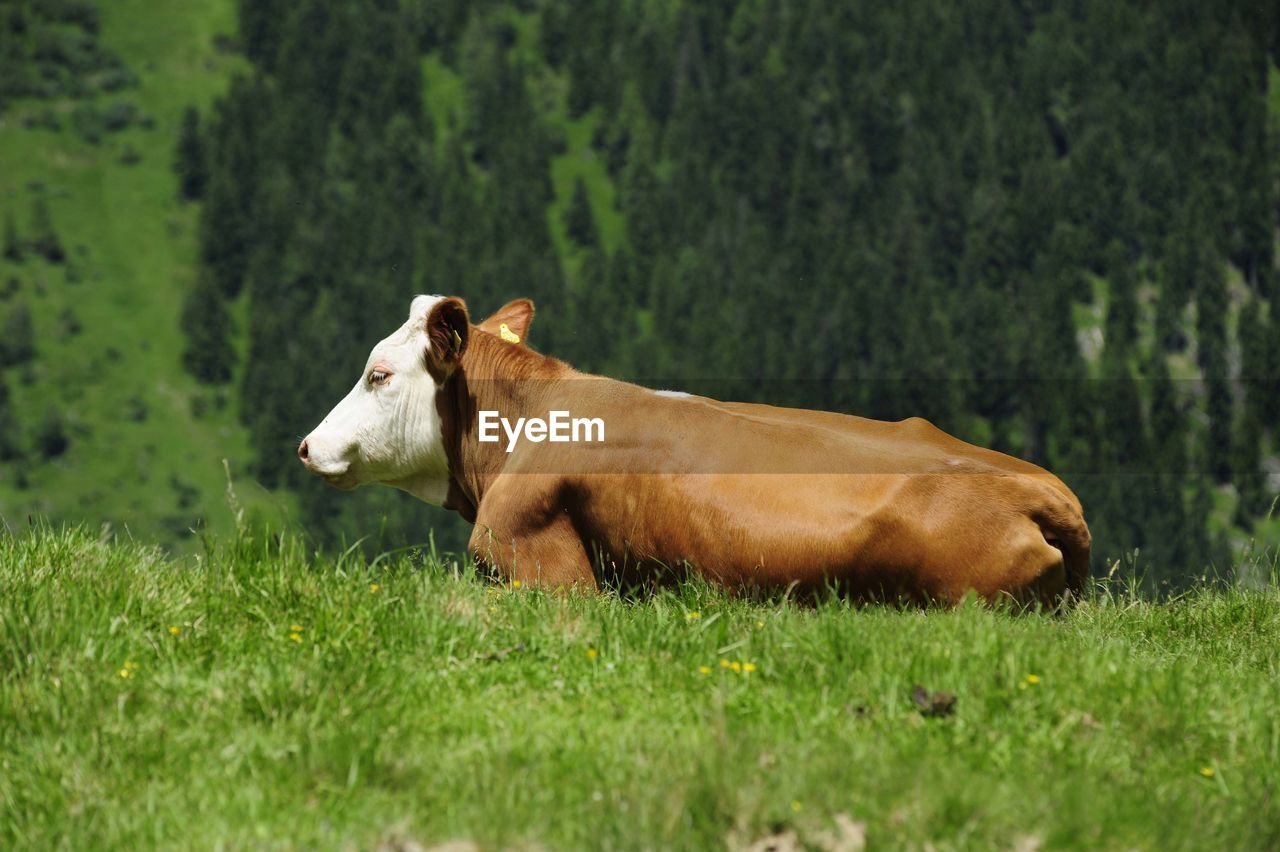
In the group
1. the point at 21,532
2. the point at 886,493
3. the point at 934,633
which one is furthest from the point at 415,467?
the point at 934,633

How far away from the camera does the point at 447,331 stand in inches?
371

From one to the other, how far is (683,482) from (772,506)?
532mm

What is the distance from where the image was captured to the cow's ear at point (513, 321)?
33.2ft

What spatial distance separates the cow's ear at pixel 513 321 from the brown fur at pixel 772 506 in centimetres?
74

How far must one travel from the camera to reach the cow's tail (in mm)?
8008

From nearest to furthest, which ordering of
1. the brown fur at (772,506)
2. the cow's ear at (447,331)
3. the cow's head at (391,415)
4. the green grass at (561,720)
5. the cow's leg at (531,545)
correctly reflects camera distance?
the green grass at (561,720) < the brown fur at (772,506) < the cow's leg at (531,545) < the cow's ear at (447,331) < the cow's head at (391,415)

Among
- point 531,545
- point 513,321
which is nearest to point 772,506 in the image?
point 531,545

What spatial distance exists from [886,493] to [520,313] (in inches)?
138

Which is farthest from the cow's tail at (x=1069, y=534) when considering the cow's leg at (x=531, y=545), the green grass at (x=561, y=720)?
the cow's leg at (x=531, y=545)

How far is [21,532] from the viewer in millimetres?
8469

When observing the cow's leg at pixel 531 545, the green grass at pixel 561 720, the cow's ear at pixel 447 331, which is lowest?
the cow's leg at pixel 531 545

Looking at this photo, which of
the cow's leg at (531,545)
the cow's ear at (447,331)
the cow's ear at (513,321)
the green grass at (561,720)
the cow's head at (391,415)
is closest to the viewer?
the green grass at (561,720)

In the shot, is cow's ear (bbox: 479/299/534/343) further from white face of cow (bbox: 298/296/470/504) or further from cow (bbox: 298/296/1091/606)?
white face of cow (bbox: 298/296/470/504)

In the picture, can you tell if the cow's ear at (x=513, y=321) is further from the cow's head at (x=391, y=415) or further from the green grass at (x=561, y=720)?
the green grass at (x=561, y=720)
